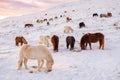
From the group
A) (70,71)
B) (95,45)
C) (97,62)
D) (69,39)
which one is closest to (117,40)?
(95,45)

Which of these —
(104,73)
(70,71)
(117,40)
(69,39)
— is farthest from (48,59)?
(117,40)

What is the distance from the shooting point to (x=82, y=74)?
13.5 m

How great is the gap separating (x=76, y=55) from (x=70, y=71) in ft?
14.4

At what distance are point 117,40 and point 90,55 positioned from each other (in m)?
6.97

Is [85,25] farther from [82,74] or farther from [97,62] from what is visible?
[82,74]

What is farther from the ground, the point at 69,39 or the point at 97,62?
the point at 69,39

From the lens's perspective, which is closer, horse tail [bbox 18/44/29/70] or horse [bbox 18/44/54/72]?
horse [bbox 18/44/54/72]

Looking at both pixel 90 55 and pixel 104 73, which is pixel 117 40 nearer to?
pixel 90 55

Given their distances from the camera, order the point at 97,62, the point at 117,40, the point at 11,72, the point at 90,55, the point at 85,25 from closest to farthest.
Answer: the point at 11,72
the point at 97,62
the point at 90,55
the point at 117,40
the point at 85,25

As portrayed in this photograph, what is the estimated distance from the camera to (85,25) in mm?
36688

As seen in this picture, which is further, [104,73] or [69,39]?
[69,39]

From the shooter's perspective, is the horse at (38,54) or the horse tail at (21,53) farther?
the horse tail at (21,53)

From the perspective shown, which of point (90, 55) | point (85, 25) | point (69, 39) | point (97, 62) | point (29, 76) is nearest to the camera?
point (29, 76)

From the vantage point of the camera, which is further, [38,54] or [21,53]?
[21,53]
